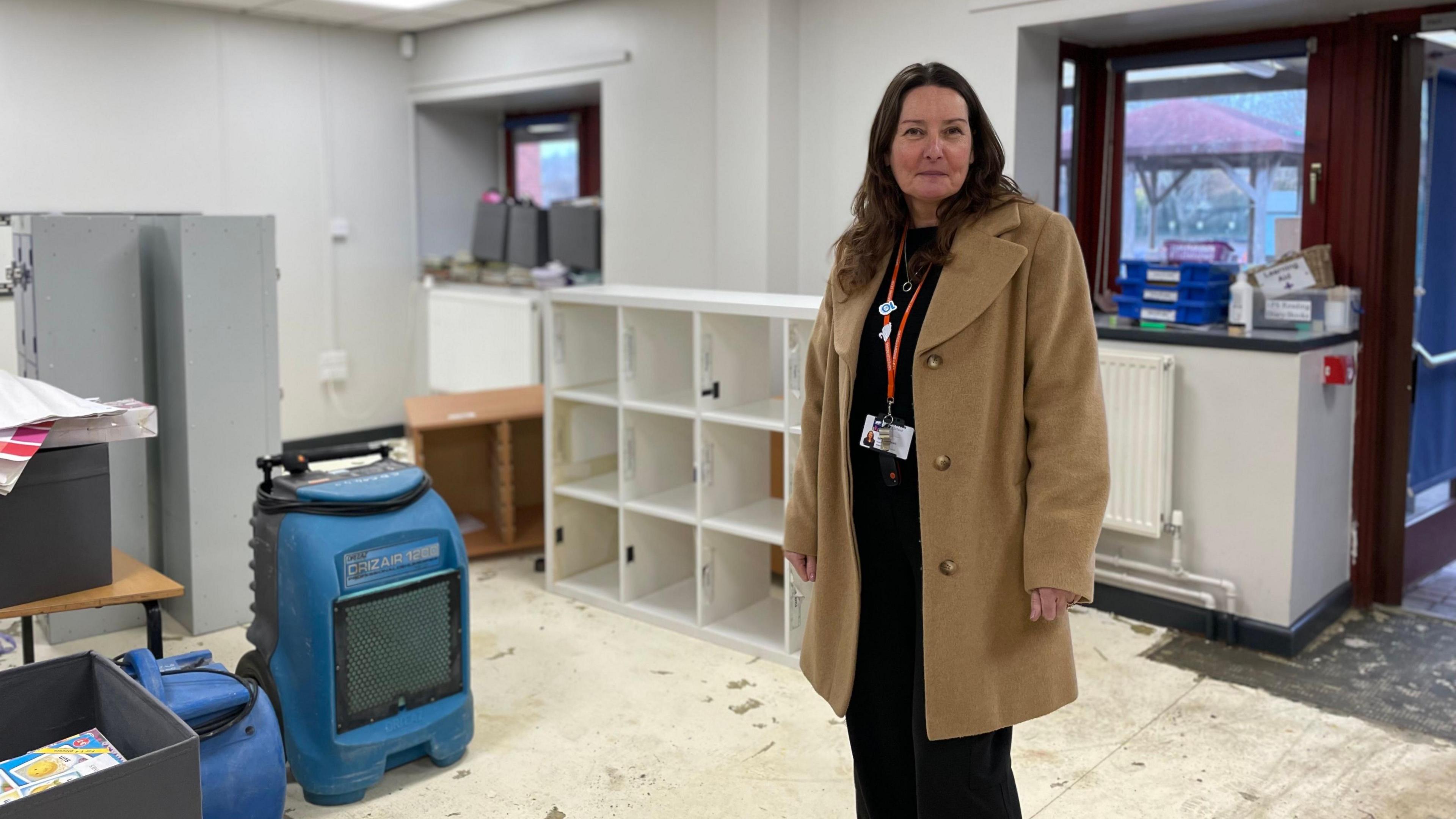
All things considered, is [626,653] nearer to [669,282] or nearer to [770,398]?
[770,398]

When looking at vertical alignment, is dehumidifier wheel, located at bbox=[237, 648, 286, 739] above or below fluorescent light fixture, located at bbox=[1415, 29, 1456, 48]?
below

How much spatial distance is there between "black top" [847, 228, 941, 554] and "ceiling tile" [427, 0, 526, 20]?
4349 millimetres

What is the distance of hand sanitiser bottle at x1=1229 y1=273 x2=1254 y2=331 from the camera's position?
→ 3803mm

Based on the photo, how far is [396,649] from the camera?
9.00ft

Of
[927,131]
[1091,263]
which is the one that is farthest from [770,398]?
[927,131]

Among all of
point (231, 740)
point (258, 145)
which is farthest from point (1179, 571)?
point (258, 145)

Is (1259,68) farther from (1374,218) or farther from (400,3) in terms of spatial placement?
(400,3)

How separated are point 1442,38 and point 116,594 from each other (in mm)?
4240

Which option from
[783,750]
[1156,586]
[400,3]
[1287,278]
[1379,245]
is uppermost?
[400,3]

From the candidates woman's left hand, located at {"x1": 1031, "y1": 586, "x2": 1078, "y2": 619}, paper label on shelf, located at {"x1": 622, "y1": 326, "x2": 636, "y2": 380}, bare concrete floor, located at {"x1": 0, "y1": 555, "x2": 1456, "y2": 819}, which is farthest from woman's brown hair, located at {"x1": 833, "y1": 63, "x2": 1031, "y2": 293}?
paper label on shelf, located at {"x1": 622, "y1": 326, "x2": 636, "y2": 380}

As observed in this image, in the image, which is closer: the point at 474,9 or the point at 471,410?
the point at 471,410

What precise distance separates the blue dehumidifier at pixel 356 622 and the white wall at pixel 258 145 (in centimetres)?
360

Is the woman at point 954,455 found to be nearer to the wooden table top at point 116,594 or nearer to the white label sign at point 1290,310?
the wooden table top at point 116,594

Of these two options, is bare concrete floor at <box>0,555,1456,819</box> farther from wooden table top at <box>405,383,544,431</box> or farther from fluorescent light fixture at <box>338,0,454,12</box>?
fluorescent light fixture at <box>338,0,454,12</box>
